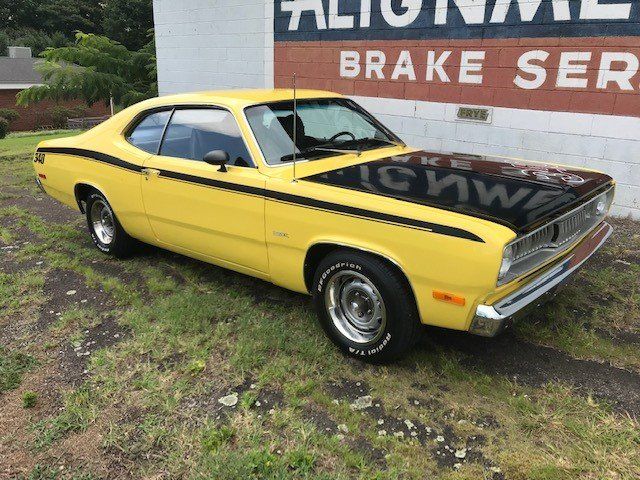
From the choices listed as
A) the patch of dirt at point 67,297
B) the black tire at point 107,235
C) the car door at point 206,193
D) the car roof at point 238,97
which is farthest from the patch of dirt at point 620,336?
the black tire at point 107,235

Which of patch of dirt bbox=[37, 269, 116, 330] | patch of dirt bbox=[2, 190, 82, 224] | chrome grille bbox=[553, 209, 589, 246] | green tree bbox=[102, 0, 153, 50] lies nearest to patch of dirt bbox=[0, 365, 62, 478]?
patch of dirt bbox=[37, 269, 116, 330]

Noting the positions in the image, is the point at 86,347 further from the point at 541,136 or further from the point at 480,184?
the point at 541,136

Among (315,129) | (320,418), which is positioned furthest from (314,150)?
(320,418)

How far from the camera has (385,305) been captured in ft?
10.6

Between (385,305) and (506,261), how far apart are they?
75cm

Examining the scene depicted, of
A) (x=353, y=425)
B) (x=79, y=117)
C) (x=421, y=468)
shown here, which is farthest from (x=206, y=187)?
(x=79, y=117)

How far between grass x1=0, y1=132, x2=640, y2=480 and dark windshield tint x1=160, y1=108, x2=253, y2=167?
1159mm

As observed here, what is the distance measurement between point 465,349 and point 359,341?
76 cm

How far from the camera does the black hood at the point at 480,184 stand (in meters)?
3.05

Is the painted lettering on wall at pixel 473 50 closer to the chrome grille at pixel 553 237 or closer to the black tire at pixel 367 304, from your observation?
the chrome grille at pixel 553 237

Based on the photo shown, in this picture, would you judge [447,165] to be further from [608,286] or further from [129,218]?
[129,218]

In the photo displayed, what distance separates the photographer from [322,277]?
11.6 ft

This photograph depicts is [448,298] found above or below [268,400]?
above

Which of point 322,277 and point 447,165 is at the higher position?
point 447,165
